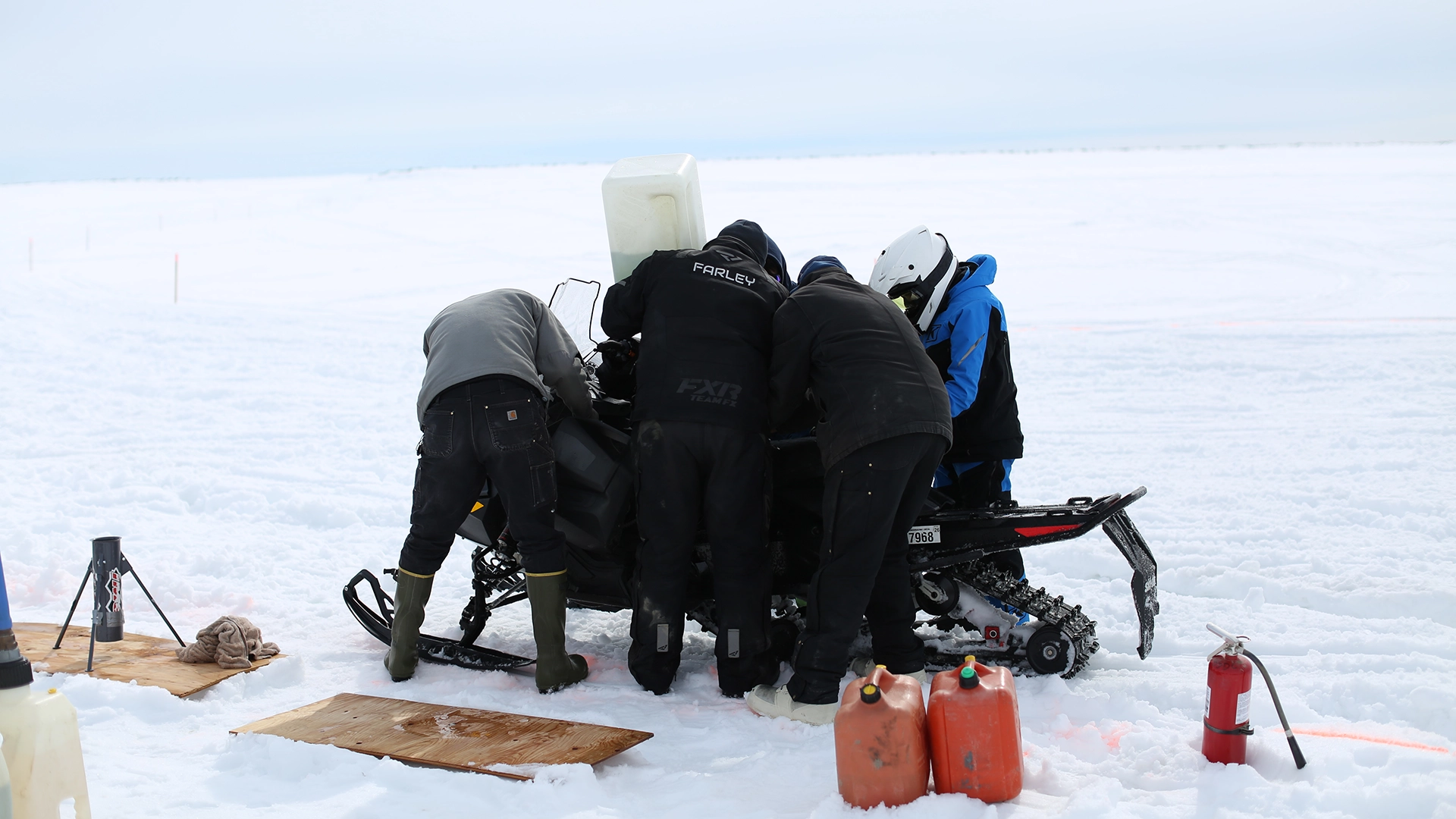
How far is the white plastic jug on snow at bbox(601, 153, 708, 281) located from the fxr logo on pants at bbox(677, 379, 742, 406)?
1056mm

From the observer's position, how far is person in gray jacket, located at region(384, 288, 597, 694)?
4.25 metres

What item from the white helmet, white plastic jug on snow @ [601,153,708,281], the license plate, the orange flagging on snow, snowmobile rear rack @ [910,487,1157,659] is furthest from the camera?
white plastic jug on snow @ [601,153,708,281]

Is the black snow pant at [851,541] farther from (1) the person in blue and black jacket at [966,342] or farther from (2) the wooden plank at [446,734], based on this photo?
(2) the wooden plank at [446,734]

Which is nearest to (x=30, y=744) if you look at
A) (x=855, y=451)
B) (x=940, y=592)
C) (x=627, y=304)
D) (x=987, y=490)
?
(x=627, y=304)

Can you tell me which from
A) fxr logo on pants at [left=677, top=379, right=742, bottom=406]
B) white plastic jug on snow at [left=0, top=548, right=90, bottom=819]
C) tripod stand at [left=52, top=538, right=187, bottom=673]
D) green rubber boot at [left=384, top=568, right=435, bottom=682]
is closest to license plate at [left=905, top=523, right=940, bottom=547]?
fxr logo on pants at [left=677, top=379, right=742, bottom=406]

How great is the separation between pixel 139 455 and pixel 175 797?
18.2 ft

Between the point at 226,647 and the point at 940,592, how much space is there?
2.97 metres

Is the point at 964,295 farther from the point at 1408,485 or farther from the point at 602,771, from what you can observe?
the point at 1408,485

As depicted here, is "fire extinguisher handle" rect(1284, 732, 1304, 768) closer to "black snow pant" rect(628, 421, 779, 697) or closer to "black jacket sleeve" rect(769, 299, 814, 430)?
"black snow pant" rect(628, 421, 779, 697)

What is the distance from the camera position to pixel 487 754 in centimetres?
354

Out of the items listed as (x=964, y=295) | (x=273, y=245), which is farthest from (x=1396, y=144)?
(x=964, y=295)

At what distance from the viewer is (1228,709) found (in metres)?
3.12

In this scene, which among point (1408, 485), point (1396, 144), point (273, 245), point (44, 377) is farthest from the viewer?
point (1396, 144)

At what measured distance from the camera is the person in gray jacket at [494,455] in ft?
13.9
